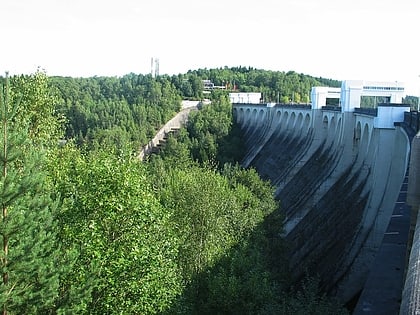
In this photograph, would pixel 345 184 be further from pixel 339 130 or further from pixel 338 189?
pixel 339 130

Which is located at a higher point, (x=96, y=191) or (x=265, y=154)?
(x=96, y=191)

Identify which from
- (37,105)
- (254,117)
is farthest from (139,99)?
(37,105)

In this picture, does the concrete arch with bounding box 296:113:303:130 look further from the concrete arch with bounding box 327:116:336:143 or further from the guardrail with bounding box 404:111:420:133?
the guardrail with bounding box 404:111:420:133

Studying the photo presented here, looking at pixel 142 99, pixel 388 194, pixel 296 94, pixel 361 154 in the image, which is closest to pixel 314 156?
Answer: pixel 361 154

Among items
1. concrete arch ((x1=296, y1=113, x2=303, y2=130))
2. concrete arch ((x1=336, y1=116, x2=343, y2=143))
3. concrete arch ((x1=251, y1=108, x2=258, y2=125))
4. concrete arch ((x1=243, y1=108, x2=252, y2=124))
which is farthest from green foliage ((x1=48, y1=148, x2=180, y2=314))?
concrete arch ((x1=243, y1=108, x2=252, y2=124))

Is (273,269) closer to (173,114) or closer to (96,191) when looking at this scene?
(96,191)

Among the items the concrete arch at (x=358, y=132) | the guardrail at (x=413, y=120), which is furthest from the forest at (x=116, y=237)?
the guardrail at (x=413, y=120)

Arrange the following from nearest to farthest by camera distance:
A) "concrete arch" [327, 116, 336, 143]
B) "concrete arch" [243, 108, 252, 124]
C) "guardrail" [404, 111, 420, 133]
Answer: "guardrail" [404, 111, 420, 133] → "concrete arch" [327, 116, 336, 143] → "concrete arch" [243, 108, 252, 124]
